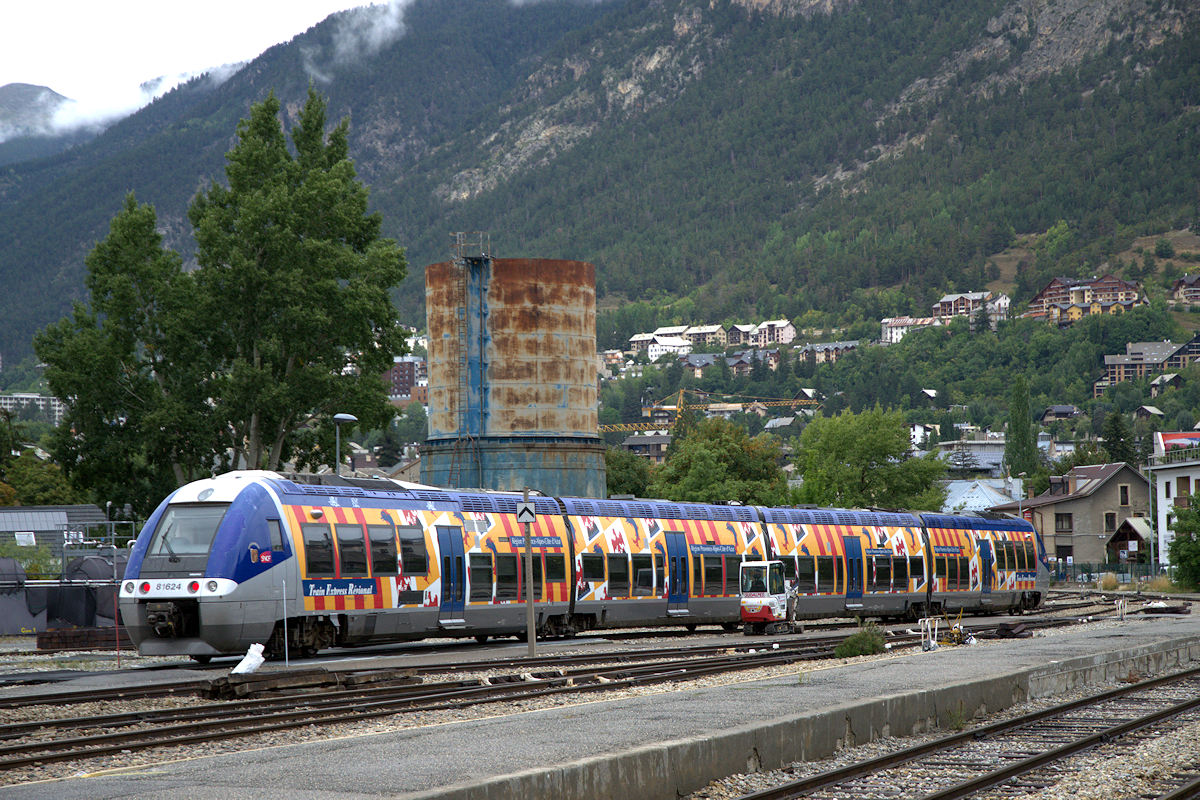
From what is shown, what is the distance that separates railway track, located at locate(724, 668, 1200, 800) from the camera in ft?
50.2

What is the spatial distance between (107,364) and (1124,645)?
37441mm

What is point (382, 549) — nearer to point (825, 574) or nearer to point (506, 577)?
point (506, 577)

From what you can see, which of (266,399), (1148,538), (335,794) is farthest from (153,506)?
(1148,538)

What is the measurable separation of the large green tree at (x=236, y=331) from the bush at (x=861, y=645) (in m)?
25.0

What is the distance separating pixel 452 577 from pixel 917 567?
25.0m

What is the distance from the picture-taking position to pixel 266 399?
49500mm

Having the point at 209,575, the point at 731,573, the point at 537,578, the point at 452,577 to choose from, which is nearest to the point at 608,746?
the point at 209,575

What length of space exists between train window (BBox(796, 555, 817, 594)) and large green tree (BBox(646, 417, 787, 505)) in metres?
57.5

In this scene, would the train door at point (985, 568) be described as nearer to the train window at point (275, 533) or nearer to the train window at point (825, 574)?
the train window at point (825, 574)

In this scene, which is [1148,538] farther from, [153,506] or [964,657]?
[964,657]

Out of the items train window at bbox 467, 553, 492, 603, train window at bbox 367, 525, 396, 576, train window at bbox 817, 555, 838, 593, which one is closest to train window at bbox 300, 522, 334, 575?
train window at bbox 367, 525, 396, 576

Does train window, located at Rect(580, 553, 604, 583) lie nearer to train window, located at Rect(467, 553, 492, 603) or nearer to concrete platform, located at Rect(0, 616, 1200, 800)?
train window, located at Rect(467, 553, 492, 603)

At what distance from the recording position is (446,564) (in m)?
33.5

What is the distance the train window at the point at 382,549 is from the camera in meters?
31.3
